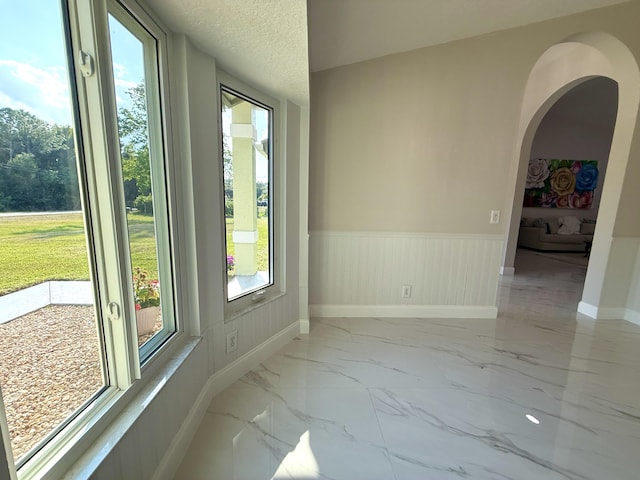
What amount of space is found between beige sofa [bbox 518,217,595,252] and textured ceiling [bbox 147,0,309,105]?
704 cm

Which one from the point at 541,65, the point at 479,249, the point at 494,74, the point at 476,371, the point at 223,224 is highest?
the point at 541,65

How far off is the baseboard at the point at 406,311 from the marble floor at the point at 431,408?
203 millimetres

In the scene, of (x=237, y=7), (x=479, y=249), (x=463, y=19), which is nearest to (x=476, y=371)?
(x=479, y=249)

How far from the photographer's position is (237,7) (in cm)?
102

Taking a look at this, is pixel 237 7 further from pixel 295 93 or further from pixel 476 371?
pixel 476 371

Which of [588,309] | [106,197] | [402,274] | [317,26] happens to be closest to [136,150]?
[106,197]

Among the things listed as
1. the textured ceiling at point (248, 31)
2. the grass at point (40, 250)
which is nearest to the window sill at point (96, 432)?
the grass at point (40, 250)

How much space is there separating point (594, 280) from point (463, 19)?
284 centimetres

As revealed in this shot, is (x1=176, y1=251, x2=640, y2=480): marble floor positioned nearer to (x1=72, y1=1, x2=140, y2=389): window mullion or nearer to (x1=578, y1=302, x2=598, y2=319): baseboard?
(x1=578, y1=302, x2=598, y2=319): baseboard

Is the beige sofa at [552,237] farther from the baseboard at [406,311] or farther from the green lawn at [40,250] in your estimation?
the green lawn at [40,250]

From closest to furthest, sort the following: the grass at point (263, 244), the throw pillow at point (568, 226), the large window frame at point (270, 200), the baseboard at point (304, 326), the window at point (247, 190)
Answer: the large window frame at point (270, 200), the window at point (247, 190), the grass at point (263, 244), the baseboard at point (304, 326), the throw pillow at point (568, 226)

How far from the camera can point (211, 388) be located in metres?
1.71

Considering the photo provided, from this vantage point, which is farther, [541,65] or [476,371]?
[541,65]

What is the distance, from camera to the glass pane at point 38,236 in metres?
0.67
